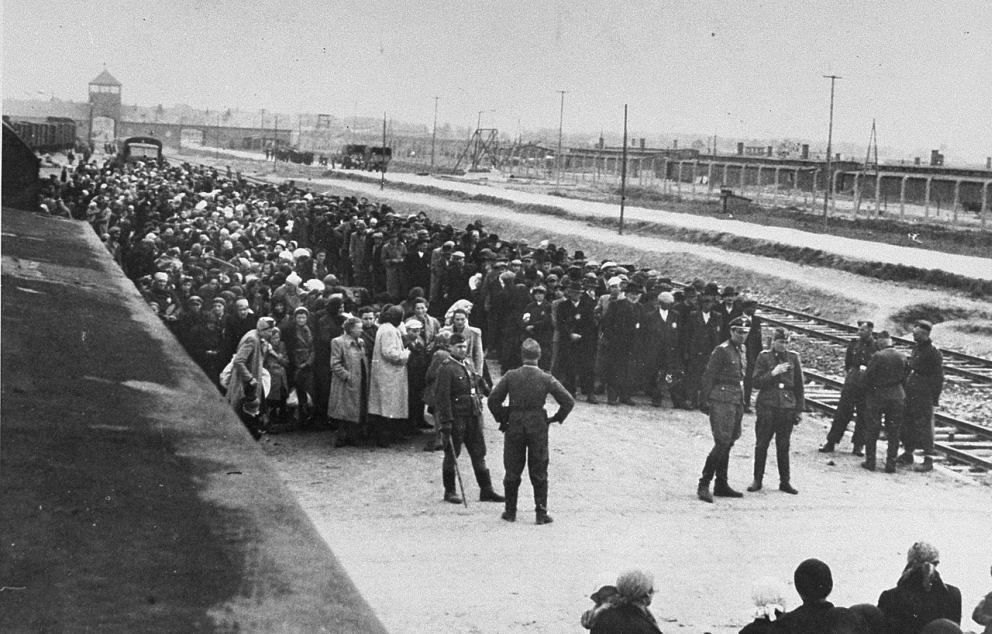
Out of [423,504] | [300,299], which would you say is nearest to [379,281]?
[300,299]

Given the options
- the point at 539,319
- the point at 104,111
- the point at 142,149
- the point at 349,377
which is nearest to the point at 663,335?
the point at 539,319

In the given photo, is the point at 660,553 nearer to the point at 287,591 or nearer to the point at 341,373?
the point at 341,373

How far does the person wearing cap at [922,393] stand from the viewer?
38.9 ft

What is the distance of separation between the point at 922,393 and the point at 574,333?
4.19 metres

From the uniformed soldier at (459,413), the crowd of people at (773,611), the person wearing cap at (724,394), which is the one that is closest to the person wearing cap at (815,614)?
the crowd of people at (773,611)

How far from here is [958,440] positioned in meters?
13.6

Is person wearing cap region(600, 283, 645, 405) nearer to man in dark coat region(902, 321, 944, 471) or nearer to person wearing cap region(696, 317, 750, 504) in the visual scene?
man in dark coat region(902, 321, 944, 471)

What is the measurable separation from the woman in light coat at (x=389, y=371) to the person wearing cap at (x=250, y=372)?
3.42 ft

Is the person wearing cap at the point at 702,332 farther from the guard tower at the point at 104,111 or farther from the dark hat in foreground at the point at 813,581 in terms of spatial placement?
the guard tower at the point at 104,111

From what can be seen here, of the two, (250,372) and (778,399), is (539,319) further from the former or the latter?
(250,372)

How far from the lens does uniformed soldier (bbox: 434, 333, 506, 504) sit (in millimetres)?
9516

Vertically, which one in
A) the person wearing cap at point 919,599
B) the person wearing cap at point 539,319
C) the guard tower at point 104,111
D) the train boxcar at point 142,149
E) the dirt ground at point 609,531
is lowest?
the dirt ground at point 609,531

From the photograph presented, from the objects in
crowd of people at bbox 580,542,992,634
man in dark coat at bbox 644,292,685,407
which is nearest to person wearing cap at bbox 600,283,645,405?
man in dark coat at bbox 644,292,685,407

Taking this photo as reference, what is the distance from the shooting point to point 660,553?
8.66 metres
